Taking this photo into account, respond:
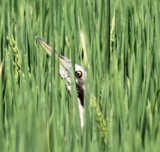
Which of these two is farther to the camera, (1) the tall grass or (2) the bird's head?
(2) the bird's head

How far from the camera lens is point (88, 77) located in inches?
54.2

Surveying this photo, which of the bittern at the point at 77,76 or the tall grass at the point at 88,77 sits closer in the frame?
the tall grass at the point at 88,77

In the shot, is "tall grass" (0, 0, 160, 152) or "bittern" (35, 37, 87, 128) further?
"bittern" (35, 37, 87, 128)

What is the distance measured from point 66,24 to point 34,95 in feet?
2.59

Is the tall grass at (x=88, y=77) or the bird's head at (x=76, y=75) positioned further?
the bird's head at (x=76, y=75)

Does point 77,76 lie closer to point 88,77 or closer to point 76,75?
point 76,75

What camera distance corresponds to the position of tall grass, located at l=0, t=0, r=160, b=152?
1.14m

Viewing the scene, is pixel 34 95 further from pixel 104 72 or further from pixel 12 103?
pixel 104 72

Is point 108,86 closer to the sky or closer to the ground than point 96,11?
closer to the ground

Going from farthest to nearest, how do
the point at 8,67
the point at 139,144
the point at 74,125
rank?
the point at 8,67 → the point at 74,125 → the point at 139,144

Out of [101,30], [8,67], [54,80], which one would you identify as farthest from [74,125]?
[101,30]

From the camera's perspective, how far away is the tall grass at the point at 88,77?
3.74ft

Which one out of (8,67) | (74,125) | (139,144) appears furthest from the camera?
(8,67)

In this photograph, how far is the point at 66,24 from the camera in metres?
2.12
